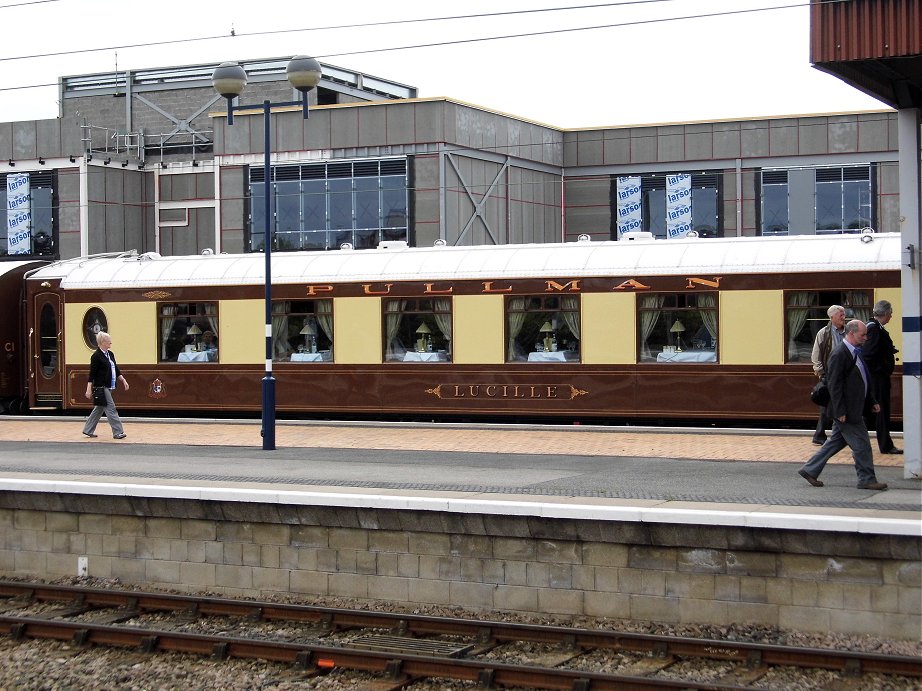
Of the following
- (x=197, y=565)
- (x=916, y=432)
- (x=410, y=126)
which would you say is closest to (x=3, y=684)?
(x=197, y=565)

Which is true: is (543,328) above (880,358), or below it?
above

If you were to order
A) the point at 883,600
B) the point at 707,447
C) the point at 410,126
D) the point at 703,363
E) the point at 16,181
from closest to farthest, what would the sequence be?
the point at 883,600 → the point at 707,447 → the point at 703,363 → the point at 410,126 → the point at 16,181

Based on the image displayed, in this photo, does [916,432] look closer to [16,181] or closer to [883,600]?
[883,600]

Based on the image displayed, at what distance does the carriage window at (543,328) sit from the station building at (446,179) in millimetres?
20374

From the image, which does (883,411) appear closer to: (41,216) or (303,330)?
(303,330)

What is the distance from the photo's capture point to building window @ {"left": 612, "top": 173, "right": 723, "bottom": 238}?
45719 mm

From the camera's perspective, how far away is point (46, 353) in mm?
25141

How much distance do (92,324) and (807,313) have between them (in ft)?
43.1

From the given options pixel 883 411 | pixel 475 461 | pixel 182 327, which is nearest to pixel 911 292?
pixel 883 411

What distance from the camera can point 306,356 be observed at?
75.3 feet

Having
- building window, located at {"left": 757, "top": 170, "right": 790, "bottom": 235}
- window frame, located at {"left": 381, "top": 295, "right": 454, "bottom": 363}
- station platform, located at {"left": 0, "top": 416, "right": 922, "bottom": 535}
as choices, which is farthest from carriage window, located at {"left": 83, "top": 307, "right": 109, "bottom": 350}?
building window, located at {"left": 757, "top": 170, "right": 790, "bottom": 235}

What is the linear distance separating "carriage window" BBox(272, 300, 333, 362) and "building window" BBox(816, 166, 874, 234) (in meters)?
25.8

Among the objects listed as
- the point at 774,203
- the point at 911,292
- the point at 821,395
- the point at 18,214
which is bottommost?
the point at 821,395

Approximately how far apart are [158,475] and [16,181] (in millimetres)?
39975
